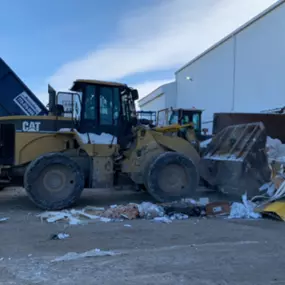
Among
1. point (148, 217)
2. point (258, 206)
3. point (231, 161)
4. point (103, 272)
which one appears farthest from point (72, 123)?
point (103, 272)

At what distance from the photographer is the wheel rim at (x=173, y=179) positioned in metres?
8.13

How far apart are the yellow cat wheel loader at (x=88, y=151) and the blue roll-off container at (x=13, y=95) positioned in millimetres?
884

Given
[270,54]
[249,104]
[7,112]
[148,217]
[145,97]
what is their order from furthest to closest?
[145,97] → [249,104] → [270,54] → [7,112] → [148,217]

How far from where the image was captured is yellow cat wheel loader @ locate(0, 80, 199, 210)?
7.75 meters

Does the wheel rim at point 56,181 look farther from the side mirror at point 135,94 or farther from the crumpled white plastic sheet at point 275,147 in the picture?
the crumpled white plastic sheet at point 275,147

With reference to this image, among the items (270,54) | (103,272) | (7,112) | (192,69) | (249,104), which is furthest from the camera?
(192,69)

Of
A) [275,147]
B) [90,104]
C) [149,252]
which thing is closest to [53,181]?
[90,104]

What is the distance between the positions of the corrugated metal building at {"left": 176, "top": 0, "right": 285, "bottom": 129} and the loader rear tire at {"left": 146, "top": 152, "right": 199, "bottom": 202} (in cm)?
1179

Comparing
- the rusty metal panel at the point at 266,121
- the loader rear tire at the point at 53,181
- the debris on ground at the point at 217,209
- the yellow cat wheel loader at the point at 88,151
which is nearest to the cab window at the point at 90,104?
the yellow cat wheel loader at the point at 88,151

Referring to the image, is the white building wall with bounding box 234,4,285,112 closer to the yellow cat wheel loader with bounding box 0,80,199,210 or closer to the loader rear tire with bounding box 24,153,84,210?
the yellow cat wheel loader with bounding box 0,80,199,210

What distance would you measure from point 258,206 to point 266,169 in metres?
1.04

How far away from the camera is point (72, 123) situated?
27.6 feet

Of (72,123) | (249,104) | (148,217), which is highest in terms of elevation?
(249,104)

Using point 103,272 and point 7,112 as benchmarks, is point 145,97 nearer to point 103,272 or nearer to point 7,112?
point 7,112
